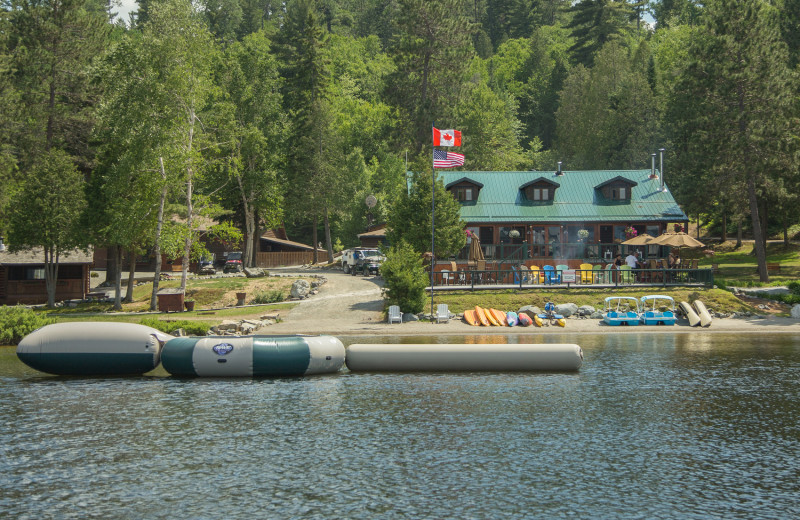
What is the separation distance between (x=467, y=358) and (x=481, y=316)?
535 inches

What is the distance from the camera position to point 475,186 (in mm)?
66625

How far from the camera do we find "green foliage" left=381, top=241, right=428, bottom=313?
46.1 meters

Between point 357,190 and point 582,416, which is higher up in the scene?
point 357,190

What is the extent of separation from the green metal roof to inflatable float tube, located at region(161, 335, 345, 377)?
111 feet

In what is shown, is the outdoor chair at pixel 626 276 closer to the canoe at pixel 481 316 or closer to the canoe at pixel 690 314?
the canoe at pixel 690 314

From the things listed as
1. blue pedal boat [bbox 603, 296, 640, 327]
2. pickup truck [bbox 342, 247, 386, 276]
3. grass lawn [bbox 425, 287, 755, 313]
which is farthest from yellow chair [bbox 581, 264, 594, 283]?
pickup truck [bbox 342, 247, 386, 276]

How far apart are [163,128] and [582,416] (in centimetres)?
3668

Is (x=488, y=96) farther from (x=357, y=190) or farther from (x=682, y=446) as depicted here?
(x=682, y=446)

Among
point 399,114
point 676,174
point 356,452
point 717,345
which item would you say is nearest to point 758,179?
point 676,174

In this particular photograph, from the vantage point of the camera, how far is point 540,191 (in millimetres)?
66500

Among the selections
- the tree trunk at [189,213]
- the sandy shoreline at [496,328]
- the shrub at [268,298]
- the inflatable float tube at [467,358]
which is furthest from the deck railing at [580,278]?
the inflatable float tube at [467,358]

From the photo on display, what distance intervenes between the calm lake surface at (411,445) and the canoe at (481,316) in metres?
12.7

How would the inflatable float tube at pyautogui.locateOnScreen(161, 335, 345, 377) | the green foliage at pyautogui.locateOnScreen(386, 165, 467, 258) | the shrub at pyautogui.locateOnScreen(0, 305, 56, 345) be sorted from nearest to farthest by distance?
the inflatable float tube at pyautogui.locateOnScreen(161, 335, 345, 377)
the shrub at pyautogui.locateOnScreen(0, 305, 56, 345)
the green foliage at pyautogui.locateOnScreen(386, 165, 467, 258)

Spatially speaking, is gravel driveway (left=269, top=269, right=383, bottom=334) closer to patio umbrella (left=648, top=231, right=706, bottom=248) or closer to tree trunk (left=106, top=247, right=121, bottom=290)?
tree trunk (left=106, top=247, right=121, bottom=290)
